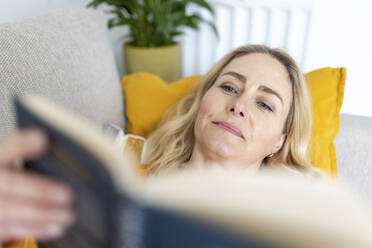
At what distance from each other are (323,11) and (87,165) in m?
1.87

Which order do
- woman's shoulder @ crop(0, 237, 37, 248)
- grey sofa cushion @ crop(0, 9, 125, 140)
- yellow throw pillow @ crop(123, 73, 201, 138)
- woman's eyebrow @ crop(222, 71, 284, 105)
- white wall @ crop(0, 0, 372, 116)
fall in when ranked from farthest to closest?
white wall @ crop(0, 0, 372, 116) < yellow throw pillow @ crop(123, 73, 201, 138) < woman's eyebrow @ crop(222, 71, 284, 105) < grey sofa cushion @ crop(0, 9, 125, 140) < woman's shoulder @ crop(0, 237, 37, 248)

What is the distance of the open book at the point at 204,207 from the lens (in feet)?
0.84

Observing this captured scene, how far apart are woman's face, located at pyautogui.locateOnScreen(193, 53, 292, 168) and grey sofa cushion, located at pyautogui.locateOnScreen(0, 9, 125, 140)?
0.36 meters

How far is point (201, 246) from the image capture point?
0.28 m

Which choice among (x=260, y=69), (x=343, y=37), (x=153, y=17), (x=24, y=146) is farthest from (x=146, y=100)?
(x=343, y=37)

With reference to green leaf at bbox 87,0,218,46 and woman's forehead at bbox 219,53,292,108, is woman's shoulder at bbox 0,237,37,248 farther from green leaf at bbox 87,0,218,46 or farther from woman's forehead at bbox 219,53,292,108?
green leaf at bbox 87,0,218,46

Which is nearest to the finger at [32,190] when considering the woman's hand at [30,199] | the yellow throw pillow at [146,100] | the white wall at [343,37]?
the woman's hand at [30,199]

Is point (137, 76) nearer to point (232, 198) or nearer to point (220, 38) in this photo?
point (220, 38)

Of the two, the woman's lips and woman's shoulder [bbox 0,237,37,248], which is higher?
the woman's lips

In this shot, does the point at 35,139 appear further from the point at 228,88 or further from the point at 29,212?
the point at 228,88

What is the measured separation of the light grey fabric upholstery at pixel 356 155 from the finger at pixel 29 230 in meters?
1.07

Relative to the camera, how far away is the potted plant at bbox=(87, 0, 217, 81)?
1811mm

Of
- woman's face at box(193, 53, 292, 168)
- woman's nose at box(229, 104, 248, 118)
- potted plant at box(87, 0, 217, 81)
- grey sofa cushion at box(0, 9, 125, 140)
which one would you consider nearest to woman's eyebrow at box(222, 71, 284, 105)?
woman's face at box(193, 53, 292, 168)

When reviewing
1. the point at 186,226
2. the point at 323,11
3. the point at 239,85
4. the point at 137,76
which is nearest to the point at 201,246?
the point at 186,226
